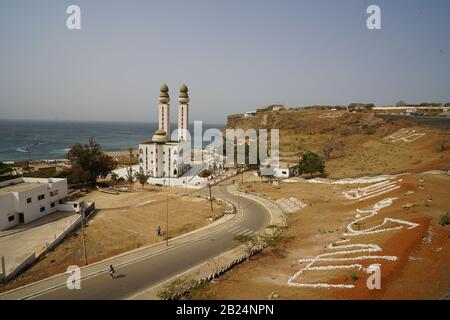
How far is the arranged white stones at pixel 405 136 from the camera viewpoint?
244ft

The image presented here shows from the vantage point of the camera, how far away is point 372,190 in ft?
132

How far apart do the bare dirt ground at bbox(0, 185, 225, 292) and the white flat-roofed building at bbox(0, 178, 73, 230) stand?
549 centimetres

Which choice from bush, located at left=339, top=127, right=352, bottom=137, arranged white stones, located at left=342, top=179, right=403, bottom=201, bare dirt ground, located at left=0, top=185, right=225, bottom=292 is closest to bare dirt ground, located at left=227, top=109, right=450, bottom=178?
bush, located at left=339, top=127, right=352, bottom=137

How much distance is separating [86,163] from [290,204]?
37806mm

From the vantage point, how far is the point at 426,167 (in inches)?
1935

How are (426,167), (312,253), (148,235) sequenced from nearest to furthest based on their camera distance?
(312,253) → (148,235) → (426,167)

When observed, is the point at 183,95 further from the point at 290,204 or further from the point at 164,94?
Result: the point at 290,204

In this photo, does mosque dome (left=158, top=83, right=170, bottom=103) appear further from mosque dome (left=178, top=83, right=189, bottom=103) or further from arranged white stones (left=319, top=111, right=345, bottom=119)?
arranged white stones (left=319, top=111, right=345, bottom=119)

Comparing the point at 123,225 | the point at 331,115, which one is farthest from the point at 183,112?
the point at 331,115

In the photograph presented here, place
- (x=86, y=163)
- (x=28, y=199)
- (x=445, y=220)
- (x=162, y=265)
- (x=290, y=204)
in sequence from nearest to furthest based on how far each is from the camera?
(x=445, y=220), (x=162, y=265), (x=28, y=199), (x=290, y=204), (x=86, y=163)

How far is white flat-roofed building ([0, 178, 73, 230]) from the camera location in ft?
107

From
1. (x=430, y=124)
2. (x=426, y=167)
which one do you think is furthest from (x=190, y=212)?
(x=430, y=124)
